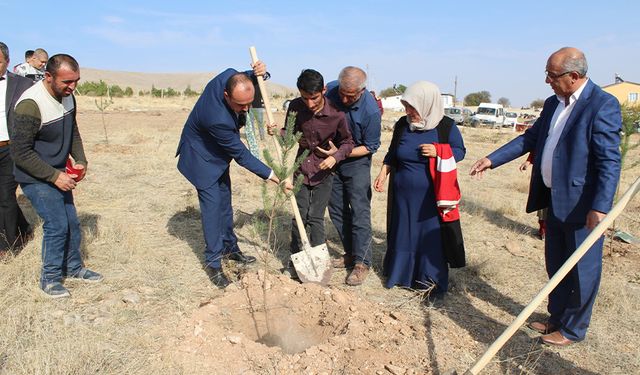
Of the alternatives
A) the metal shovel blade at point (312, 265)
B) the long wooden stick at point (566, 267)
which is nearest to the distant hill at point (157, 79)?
the metal shovel blade at point (312, 265)

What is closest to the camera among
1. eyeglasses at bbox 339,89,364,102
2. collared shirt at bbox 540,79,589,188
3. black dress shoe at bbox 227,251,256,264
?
collared shirt at bbox 540,79,589,188

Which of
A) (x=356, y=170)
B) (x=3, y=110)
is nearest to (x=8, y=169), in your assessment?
(x=3, y=110)

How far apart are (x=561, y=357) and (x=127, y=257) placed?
349 cm

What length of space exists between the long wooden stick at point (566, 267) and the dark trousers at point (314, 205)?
1.95 meters

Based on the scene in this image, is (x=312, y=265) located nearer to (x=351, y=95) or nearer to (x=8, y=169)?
(x=351, y=95)

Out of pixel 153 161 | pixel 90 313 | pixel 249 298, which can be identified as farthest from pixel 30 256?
pixel 153 161

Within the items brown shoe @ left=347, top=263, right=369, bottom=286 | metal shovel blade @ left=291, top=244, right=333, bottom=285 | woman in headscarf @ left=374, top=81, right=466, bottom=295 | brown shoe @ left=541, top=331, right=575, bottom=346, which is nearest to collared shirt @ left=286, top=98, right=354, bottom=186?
woman in headscarf @ left=374, top=81, right=466, bottom=295

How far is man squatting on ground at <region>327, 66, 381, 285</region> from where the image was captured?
3.66 m

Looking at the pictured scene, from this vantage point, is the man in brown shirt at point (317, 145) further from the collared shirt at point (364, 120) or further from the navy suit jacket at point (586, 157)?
the navy suit jacket at point (586, 157)

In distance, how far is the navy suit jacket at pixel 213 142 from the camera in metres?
3.35

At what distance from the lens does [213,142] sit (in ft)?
11.9

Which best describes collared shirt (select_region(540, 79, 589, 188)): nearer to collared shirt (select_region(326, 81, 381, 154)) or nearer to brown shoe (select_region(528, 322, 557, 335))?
brown shoe (select_region(528, 322, 557, 335))

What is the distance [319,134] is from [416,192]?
0.87 m

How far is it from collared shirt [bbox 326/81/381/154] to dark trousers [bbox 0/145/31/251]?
274 cm
